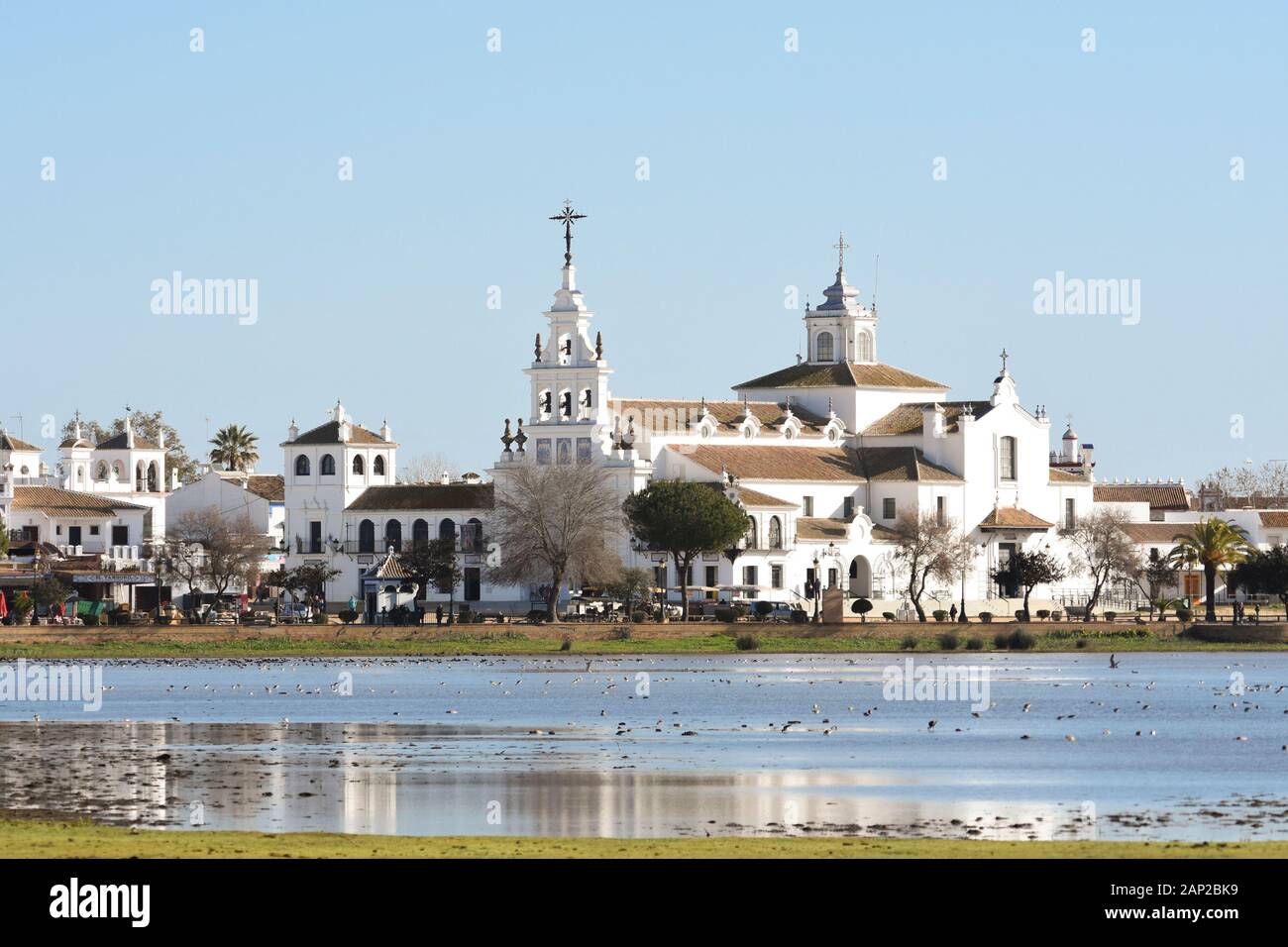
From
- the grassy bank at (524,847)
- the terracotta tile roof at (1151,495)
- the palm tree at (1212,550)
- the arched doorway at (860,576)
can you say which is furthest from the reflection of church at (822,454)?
the grassy bank at (524,847)

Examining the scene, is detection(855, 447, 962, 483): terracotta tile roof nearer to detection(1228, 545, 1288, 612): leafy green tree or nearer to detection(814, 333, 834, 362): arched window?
detection(814, 333, 834, 362): arched window

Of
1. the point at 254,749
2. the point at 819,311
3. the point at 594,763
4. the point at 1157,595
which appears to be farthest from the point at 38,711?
the point at 819,311

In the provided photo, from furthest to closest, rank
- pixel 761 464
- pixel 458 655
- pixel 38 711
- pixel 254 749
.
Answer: pixel 761 464
pixel 458 655
pixel 38 711
pixel 254 749

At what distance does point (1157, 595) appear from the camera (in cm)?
11675

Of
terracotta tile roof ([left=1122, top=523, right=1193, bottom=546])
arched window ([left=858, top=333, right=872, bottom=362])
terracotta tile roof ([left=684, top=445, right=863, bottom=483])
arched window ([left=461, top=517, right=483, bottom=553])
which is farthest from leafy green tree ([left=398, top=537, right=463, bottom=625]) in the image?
terracotta tile roof ([left=1122, top=523, right=1193, bottom=546])

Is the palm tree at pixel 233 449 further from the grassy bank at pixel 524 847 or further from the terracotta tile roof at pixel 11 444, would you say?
the grassy bank at pixel 524 847

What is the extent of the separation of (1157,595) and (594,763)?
80626 mm

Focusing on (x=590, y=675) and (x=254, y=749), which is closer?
(x=254, y=749)

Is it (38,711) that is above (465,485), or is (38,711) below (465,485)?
below

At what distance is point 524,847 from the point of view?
27.0 metres

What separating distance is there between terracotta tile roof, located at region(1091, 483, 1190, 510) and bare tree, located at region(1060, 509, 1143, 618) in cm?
1883

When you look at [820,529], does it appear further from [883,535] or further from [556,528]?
[556,528]
